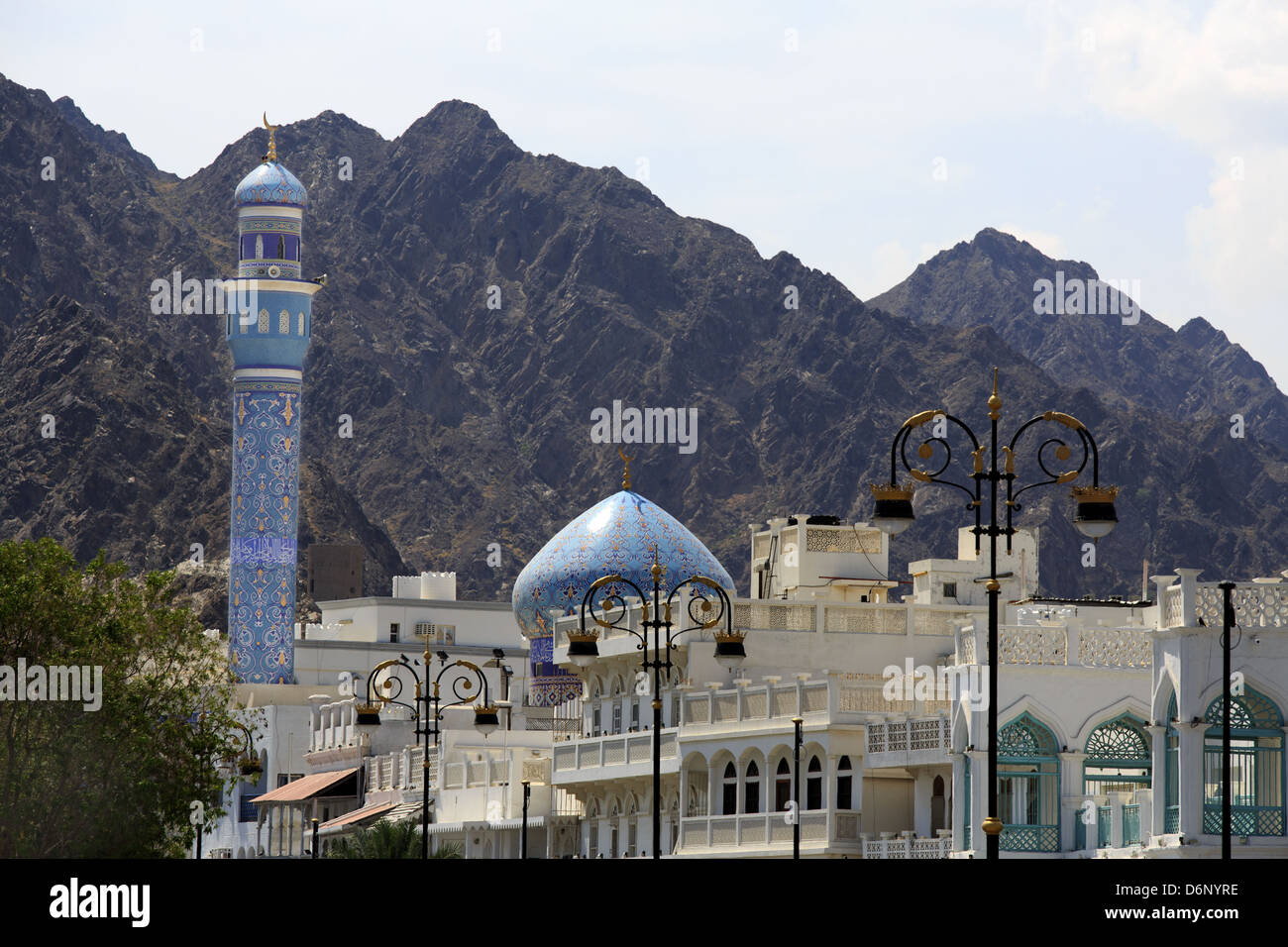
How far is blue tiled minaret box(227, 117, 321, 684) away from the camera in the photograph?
87438mm

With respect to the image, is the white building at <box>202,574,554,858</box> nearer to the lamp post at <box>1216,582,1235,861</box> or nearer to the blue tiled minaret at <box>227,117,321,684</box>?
the blue tiled minaret at <box>227,117,321,684</box>

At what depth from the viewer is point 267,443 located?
8819 cm

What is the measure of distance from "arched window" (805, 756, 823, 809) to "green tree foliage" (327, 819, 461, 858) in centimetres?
751

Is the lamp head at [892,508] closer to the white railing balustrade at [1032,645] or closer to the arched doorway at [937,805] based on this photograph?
the white railing balustrade at [1032,645]

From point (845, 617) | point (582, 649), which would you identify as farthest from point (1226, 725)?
point (845, 617)

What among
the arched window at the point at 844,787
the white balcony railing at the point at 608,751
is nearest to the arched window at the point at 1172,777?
the arched window at the point at 844,787

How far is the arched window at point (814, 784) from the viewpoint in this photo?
46459mm

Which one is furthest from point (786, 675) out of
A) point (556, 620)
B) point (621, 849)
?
point (556, 620)

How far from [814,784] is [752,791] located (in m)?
2.61

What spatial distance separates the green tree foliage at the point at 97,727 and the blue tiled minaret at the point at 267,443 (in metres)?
38.2

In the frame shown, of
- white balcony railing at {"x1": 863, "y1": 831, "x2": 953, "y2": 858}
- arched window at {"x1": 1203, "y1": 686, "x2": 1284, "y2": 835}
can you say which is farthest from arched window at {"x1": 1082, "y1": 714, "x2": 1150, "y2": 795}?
arched window at {"x1": 1203, "y1": 686, "x2": 1284, "y2": 835}

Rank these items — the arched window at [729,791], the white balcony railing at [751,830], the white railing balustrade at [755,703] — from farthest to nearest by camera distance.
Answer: the arched window at [729,791], the white railing balustrade at [755,703], the white balcony railing at [751,830]

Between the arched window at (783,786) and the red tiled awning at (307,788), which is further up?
the arched window at (783,786)
